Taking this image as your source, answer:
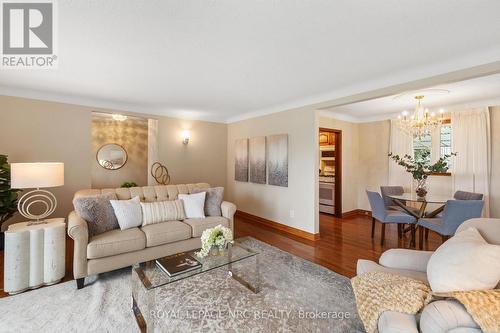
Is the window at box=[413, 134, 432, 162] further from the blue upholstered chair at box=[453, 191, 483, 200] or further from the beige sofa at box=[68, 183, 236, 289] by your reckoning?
the beige sofa at box=[68, 183, 236, 289]

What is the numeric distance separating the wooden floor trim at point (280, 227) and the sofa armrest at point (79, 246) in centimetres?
298

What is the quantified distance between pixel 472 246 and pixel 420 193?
2613 mm

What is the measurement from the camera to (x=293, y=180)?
4.06 metres

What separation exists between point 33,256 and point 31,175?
31.6 inches

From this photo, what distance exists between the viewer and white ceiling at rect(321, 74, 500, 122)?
10.3 ft

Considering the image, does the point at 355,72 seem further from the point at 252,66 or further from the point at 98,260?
the point at 98,260

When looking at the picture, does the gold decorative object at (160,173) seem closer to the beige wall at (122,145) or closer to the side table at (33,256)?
the beige wall at (122,145)

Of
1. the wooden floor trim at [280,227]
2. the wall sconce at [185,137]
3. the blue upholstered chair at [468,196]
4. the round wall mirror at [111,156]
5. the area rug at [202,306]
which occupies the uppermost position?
the wall sconce at [185,137]

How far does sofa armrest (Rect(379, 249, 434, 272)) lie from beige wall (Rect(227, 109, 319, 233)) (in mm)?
1903

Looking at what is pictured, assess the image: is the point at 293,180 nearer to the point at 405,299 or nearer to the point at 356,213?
the point at 356,213

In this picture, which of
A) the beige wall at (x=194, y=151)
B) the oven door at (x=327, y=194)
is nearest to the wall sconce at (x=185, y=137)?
the beige wall at (x=194, y=151)

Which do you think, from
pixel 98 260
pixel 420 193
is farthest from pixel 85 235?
pixel 420 193

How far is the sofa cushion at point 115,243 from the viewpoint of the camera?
7.55ft

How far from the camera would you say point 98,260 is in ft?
7.63
